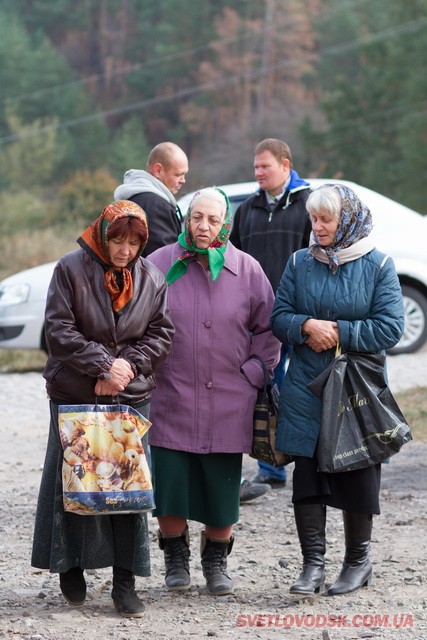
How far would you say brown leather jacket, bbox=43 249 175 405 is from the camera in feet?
16.3

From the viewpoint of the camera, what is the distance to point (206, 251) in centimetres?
551

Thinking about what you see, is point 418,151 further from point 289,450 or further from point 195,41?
point 289,450

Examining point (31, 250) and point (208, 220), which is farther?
point (31, 250)

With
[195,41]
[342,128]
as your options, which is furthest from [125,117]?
[342,128]

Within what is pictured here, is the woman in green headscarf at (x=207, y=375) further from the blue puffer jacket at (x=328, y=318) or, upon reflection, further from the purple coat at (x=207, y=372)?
the blue puffer jacket at (x=328, y=318)

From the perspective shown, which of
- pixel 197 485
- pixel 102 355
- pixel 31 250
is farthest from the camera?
pixel 31 250

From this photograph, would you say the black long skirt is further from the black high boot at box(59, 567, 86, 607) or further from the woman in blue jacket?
the black high boot at box(59, 567, 86, 607)

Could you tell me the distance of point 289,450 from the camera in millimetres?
5418

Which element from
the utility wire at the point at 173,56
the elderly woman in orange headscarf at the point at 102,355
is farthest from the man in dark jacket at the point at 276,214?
the utility wire at the point at 173,56

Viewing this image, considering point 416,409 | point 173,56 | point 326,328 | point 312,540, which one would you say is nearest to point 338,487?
point 312,540

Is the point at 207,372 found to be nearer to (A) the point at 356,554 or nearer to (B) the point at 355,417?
(B) the point at 355,417

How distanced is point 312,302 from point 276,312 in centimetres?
17

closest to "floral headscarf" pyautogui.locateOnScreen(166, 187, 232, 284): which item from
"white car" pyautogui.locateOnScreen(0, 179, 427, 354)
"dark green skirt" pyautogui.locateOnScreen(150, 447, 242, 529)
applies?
"dark green skirt" pyautogui.locateOnScreen(150, 447, 242, 529)

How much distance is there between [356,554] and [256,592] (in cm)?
49
